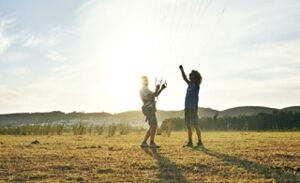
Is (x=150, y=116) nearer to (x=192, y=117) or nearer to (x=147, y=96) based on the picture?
(x=147, y=96)

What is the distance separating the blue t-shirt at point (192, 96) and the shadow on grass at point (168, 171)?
9.34ft

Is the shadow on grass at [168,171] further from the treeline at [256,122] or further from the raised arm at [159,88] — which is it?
the treeline at [256,122]

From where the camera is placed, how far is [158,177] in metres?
9.90

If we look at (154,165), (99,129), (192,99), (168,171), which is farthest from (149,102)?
(99,129)

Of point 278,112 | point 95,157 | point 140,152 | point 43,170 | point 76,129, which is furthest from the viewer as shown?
point 278,112

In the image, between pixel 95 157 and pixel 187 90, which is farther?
pixel 187 90

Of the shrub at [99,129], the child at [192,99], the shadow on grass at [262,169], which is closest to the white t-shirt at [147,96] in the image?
the child at [192,99]

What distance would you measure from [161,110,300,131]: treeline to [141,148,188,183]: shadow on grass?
20.6 metres

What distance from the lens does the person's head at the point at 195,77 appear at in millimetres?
15695

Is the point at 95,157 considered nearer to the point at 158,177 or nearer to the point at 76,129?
the point at 158,177

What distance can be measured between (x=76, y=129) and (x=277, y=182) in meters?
18.9

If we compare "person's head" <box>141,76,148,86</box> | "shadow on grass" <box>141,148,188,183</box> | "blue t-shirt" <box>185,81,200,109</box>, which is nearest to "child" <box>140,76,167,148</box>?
"person's head" <box>141,76,148,86</box>

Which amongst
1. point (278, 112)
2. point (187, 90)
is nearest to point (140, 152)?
point (187, 90)

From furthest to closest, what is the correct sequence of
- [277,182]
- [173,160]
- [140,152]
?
1. [140,152]
2. [173,160]
3. [277,182]
